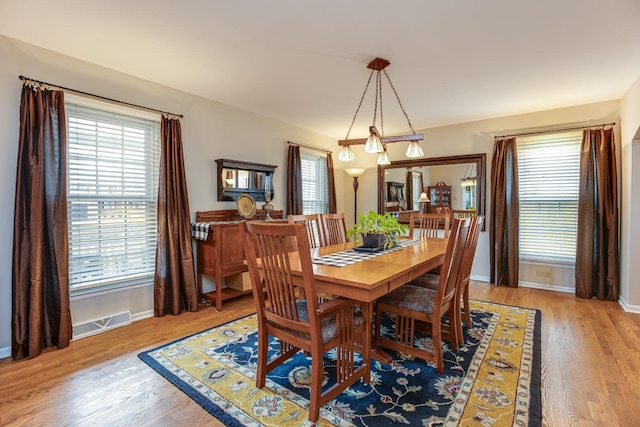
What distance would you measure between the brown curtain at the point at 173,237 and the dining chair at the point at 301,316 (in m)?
1.77

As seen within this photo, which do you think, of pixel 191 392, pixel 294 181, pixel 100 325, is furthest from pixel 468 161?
pixel 100 325

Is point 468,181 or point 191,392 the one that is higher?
point 468,181

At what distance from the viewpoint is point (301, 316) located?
73.1 inches

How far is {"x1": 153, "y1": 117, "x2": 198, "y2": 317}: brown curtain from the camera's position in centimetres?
323

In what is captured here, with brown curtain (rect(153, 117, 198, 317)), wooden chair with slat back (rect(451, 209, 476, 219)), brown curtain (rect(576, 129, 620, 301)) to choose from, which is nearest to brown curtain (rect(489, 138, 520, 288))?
wooden chair with slat back (rect(451, 209, 476, 219))

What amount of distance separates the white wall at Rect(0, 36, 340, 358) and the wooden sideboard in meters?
0.37

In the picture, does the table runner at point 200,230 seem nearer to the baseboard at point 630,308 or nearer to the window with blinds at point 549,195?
the window with blinds at point 549,195

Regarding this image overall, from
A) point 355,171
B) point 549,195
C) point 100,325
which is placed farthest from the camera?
point 355,171

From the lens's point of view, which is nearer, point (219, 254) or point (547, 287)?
point (219, 254)

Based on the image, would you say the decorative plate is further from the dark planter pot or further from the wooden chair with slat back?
the wooden chair with slat back

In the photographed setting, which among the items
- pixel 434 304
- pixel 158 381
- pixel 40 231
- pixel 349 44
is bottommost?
pixel 158 381

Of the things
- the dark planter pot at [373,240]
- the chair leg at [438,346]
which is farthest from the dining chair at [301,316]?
the dark planter pot at [373,240]

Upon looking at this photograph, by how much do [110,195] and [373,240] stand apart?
8.37 feet

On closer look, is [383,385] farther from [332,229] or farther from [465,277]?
[332,229]
